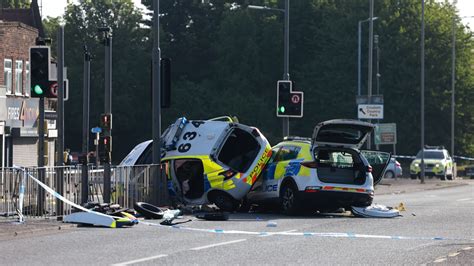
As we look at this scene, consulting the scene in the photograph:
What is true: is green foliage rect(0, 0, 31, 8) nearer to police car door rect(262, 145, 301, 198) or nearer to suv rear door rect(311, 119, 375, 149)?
police car door rect(262, 145, 301, 198)

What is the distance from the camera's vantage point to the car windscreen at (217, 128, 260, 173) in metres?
26.6

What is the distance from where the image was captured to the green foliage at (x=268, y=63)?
269 ft

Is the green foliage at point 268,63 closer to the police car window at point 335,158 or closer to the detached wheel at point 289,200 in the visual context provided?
the police car window at point 335,158

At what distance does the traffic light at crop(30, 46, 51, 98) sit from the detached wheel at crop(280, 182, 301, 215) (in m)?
6.10

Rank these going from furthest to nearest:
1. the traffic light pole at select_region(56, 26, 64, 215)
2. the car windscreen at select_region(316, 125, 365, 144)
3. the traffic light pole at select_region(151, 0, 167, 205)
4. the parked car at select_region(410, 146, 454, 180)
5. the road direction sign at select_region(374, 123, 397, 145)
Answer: the parked car at select_region(410, 146, 454, 180)
the road direction sign at select_region(374, 123, 397, 145)
the traffic light pole at select_region(151, 0, 167, 205)
the car windscreen at select_region(316, 125, 365, 144)
the traffic light pole at select_region(56, 26, 64, 215)

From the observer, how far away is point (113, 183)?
2519 centimetres

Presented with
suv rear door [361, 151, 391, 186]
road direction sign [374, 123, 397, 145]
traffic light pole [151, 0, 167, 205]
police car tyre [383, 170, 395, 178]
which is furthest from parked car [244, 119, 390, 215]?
police car tyre [383, 170, 395, 178]

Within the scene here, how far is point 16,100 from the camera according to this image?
5072cm

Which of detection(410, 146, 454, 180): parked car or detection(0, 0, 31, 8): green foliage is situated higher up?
detection(0, 0, 31, 8): green foliage

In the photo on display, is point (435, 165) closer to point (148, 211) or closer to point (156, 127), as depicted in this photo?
point (156, 127)

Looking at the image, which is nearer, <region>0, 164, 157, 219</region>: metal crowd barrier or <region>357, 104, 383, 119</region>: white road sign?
<region>0, 164, 157, 219</region>: metal crowd barrier

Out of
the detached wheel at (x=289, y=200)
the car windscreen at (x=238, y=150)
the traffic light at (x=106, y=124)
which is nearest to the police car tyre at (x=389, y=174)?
the car windscreen at (x=238, y=150)

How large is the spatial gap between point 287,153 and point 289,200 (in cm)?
124

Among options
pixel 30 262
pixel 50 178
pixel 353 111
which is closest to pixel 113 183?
pixel 50 178
